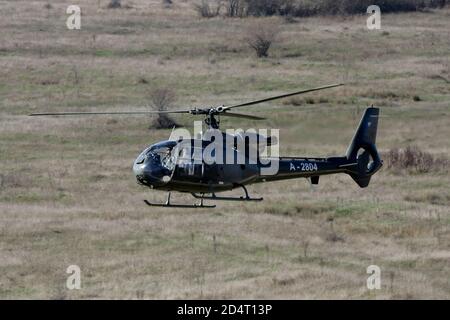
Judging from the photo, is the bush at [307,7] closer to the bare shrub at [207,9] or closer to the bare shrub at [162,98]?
the bare shrub at [207,9]

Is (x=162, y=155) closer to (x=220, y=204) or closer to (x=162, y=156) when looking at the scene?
(x=162, y=156)

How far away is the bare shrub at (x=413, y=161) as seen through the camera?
3444cm

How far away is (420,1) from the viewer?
254ft

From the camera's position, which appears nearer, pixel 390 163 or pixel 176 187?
pixel 176 187

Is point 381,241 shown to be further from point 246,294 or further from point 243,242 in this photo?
point 246,294

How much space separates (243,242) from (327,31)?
131ft

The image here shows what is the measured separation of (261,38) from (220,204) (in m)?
30.4

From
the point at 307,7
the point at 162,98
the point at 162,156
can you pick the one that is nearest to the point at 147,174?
the point at 162,156

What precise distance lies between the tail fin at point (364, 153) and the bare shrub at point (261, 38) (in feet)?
110

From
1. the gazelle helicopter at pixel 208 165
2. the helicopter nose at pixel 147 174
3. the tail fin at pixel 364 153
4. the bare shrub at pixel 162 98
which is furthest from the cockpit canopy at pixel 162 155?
the bare shrub at pixel 162 98
